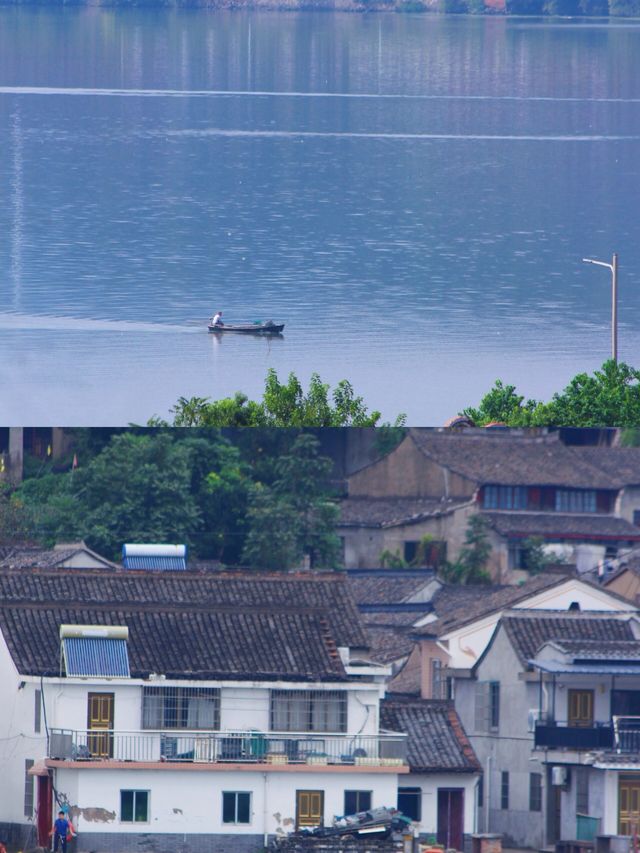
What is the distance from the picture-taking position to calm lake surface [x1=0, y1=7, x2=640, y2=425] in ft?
236

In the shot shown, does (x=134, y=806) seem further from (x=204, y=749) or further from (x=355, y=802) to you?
(x=355, y=802)

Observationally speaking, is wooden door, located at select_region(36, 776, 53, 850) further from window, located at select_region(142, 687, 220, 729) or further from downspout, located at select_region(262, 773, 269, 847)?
downspout, located at select_region(262, 773, 269, 847)

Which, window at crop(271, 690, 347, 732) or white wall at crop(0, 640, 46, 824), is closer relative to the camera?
white wall at crop(0, 640, 46, 824)

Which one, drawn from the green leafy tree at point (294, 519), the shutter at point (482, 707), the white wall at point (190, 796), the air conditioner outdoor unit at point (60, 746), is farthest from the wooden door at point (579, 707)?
the green leafy tree at point (294, 519)

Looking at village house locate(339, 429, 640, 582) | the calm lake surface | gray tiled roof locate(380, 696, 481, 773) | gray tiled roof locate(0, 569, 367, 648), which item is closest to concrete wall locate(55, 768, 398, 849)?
gray tiled roof locate(380, 696, 481, 773)

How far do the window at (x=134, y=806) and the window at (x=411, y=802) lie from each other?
278 cm

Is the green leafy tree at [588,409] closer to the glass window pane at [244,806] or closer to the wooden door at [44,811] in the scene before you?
the glass window pane at [244,806]

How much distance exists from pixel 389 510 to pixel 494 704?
21.6ft

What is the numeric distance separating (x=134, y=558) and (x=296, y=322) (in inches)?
2148

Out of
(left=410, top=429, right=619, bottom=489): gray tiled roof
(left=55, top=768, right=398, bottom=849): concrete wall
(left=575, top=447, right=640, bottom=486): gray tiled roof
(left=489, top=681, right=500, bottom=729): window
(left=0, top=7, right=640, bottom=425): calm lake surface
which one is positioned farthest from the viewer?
(left=0, top=7, right=640, bottom=425): calm lake surface

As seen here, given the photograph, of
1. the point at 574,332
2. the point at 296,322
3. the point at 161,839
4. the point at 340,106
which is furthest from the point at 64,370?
the point at 340,106

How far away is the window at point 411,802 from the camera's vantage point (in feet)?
73.4

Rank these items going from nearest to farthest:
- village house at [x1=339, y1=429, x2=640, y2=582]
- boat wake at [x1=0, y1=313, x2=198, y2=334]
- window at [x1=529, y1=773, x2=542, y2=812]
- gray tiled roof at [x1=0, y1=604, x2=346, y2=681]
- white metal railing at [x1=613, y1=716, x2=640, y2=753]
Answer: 1. gray tiled roof at [x1=0, y1=604, x2=346, y2=681]
2. white metal railing at [x1=613, y1=716, x2=640, y2=753]
3. window at [x1=529, y1=773, x2=542, y2=812]
4. village house at [x1=339, y1=429, x2=640, y2=582]
5. boat wake at [x1=0, y1=313, x2=198, y2=334]

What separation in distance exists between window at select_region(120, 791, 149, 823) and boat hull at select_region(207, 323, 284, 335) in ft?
154
